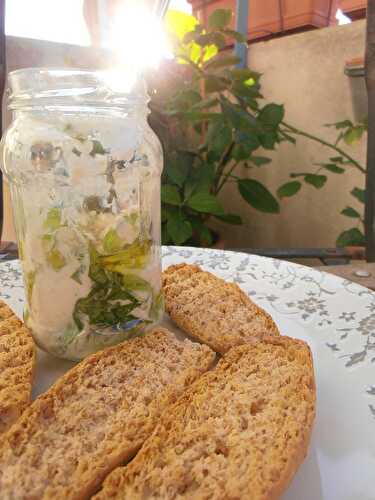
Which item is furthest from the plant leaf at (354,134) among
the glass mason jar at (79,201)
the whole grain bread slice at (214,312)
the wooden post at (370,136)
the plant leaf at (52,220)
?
the plant leaf at (52,220)

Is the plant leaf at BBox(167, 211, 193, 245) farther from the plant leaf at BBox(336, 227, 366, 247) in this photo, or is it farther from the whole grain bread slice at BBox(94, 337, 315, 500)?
the whole grain bread slice at BBox(94, 337, 315, 500)

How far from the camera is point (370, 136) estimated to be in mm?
978

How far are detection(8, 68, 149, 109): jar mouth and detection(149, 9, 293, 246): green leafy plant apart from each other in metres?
0.93

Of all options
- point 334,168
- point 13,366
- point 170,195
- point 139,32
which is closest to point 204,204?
point 170,195

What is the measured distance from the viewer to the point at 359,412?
525 mm

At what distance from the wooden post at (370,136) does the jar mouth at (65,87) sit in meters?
0.59

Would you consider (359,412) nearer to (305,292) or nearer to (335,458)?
(335,458)

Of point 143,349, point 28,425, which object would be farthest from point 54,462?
point 143,349

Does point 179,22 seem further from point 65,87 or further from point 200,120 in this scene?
point 65,87

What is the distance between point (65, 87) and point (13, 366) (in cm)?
38

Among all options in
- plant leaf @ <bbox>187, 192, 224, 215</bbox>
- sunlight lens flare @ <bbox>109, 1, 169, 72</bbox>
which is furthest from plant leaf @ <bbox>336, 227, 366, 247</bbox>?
sunlight lens flare @ <bbox>109, 1, 169, 72</bbox>

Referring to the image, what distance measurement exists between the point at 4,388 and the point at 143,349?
190 millimetres

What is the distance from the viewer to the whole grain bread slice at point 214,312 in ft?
2.25

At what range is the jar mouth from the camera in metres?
0.59
